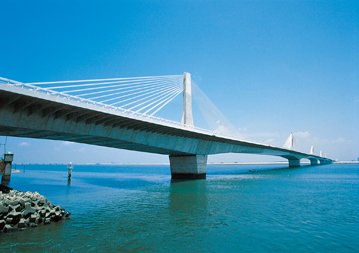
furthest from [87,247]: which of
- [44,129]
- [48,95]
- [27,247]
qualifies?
[44,129]

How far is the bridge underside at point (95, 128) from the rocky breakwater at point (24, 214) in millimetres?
8147

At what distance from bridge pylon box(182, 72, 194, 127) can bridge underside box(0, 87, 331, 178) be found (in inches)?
83.0

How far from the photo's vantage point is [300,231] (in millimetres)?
13352

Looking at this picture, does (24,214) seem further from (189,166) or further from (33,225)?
(189,166)

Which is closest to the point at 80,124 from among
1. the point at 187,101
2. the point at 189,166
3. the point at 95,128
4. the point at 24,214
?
the point at 95,128

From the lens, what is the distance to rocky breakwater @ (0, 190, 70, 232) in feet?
47.0

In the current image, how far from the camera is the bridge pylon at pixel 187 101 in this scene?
41406 mm

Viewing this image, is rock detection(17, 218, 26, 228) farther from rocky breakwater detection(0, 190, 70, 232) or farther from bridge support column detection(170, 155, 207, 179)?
bridge support column detection(170, 155, 207, 179)

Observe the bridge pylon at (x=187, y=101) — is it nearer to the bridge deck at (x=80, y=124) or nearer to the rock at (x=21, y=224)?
the bridge deck at (x=80, y=124)

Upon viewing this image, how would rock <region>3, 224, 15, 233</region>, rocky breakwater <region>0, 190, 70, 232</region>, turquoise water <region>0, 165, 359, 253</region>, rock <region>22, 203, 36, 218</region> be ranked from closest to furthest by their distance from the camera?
1. turquoise water <region>0, 165, 359, 253</region>
2. rock <region>3, 224, 15, 233</region>
3. rocky breakwater <region>0, 190, 70, 232</region>
4. rock <region>22, 203, 36, 218</region>

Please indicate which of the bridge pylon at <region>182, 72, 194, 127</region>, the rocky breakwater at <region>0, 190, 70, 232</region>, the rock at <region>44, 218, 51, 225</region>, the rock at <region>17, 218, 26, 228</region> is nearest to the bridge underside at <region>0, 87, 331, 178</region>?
the bridge pylon at <region>182, 72, 194, 127</region>

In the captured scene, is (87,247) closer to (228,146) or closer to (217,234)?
(217,234)

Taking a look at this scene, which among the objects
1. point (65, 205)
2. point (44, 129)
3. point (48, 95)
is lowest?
point (65, 205)

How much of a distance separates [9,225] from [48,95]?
1076 centimetres
